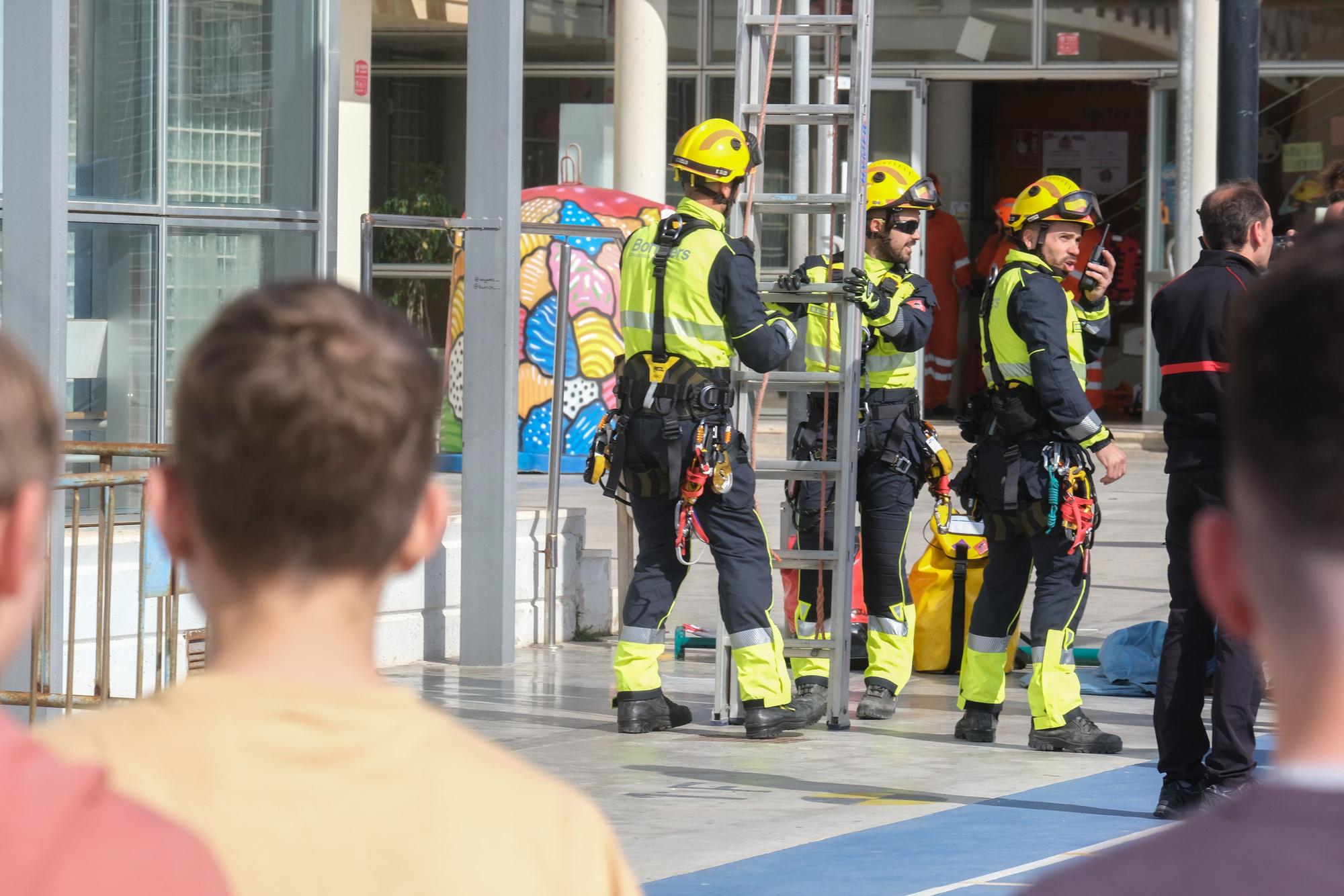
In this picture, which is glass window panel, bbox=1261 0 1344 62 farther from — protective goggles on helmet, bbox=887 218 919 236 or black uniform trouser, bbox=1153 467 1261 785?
black uniform trouser, bbox=1153 467 1261 785

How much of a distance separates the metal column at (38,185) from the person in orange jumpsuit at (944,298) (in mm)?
12117

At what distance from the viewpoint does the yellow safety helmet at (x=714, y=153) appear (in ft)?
23.3

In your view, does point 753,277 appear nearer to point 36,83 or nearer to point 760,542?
point 760,542

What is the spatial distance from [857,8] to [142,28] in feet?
9.47

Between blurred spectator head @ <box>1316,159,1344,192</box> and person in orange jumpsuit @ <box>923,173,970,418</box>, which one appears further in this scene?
person in orange jumpsuit @ <box>923,173,970,418</box>

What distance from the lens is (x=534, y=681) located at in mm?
8359

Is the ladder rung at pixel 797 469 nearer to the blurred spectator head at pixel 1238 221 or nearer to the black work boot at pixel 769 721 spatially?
the black work boot at pixel 769 721

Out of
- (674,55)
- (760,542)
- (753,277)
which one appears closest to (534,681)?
(760,542)

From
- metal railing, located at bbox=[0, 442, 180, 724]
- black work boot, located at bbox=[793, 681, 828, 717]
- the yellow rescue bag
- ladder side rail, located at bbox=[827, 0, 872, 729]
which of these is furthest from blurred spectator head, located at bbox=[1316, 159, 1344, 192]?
metal railing, located at bbox=[0, 442, 180, 724]

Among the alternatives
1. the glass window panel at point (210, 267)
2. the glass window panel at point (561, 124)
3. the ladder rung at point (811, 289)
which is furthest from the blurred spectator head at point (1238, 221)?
the glass window panel at point (561, 124)

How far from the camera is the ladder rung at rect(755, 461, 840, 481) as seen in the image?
7.47 meters

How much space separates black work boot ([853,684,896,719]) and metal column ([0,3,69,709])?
300cm

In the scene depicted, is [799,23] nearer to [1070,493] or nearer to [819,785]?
[1070,493]

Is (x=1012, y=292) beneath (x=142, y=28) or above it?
beneath
